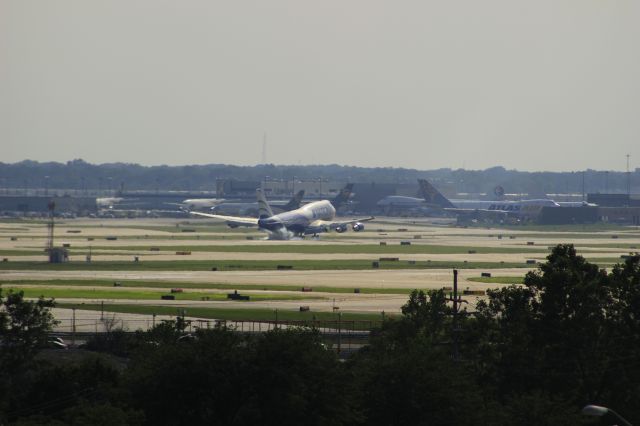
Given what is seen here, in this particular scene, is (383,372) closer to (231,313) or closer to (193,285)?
(231,313)

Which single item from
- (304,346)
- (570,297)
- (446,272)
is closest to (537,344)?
(570,297)

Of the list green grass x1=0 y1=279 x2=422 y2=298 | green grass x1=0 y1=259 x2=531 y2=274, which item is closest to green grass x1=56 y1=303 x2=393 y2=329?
green grass x1=0 y1=279 x2=422 y2=298

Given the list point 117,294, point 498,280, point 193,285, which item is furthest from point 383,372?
point 498,280

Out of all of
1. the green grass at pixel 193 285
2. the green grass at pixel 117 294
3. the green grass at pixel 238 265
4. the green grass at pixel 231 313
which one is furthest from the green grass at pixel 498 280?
the green grass at pixel 231 313

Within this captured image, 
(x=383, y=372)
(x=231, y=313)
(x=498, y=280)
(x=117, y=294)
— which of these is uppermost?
(x=383, y=372)

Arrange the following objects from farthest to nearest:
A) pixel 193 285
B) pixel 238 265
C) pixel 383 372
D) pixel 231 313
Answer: pixel 238 265 → pixel 193 285 → pixel 231 313 → pixel 383 372
